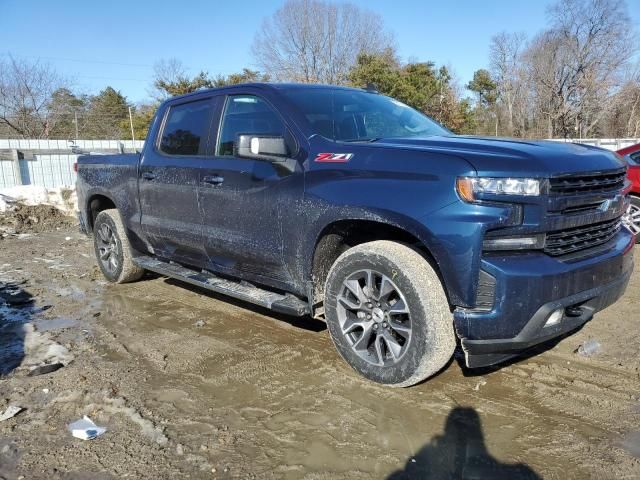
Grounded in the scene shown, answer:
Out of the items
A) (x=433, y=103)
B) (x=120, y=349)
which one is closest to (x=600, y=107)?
(x=433, y=103)

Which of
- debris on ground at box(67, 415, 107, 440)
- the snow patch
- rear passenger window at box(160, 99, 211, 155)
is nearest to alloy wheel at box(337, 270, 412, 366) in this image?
debris on ground at box(67, 415, 107, 440)

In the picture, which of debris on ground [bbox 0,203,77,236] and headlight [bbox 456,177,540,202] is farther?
debris on ground [bbox 0,203,77,236]

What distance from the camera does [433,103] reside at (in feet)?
99.2

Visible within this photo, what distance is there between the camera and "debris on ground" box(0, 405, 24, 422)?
2990mm

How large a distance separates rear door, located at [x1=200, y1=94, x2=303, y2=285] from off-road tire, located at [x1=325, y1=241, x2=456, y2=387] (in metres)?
0.66

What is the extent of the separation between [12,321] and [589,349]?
487cm

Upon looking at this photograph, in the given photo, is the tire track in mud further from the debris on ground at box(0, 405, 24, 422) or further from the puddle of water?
the puddle of water

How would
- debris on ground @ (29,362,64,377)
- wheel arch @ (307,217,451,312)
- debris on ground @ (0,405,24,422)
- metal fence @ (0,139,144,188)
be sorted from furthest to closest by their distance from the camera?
metal fence @ (0,139,144,188) → debris on ground @ (29,362,64,377) → wheel arch @ (307,217,451,312) → debris on ground @ (0,405,24,422)

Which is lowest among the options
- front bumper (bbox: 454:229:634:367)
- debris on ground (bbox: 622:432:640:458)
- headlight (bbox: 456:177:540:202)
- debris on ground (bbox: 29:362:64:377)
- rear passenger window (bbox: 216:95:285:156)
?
debris on ground (bbox: 29:362:64:377)

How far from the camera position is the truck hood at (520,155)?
8.76 ft

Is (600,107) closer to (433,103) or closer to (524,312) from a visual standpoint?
(433,103)

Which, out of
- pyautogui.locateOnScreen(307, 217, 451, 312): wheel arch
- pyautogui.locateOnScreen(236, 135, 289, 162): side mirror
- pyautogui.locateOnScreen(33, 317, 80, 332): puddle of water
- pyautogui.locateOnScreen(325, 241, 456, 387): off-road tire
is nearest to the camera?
pyautogui.locateOnScreen(325, 241, 456, 387): off-road tire

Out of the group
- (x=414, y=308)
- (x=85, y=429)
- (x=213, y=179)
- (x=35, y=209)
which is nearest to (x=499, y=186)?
(x=414, y=308)

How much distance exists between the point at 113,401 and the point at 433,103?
96.9 feet
